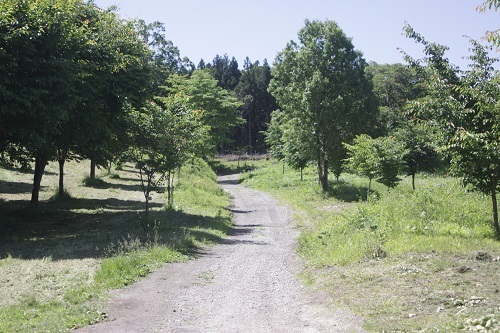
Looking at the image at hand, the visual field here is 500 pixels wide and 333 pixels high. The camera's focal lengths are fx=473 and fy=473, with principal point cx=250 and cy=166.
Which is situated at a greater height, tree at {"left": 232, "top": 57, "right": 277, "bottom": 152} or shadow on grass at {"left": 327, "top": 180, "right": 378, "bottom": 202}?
tree at {"left": 232, "top": 57, "right": 277, "bottom": 152}

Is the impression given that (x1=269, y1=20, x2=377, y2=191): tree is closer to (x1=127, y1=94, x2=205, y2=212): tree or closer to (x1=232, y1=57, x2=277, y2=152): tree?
(x1=127, y1=94, x2=205, y2=212): tree

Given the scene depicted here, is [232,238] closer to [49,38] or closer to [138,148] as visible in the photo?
[138,148]

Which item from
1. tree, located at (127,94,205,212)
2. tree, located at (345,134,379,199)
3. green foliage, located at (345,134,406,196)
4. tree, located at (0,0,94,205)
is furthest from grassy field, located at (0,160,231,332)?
green foliage, located at (345,134,406,196)

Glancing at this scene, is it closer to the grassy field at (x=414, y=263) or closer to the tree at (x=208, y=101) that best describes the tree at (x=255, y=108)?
the tree at (x=208, y=101)

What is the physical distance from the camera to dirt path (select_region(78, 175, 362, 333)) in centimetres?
753

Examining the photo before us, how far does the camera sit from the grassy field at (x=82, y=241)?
8.45 meters

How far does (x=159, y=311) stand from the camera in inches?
331

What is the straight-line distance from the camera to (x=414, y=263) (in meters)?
9.87

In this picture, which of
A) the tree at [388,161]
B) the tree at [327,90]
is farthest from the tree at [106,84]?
the tree at [388,161]

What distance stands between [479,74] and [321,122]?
720 inches

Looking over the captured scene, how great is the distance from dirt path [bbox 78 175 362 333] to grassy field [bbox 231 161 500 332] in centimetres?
54

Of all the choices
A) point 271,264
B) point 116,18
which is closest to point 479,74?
point 271,264

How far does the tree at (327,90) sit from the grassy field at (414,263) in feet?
43.1

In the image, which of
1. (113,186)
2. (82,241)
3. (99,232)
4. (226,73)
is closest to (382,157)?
(99,232)
